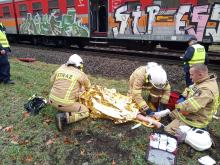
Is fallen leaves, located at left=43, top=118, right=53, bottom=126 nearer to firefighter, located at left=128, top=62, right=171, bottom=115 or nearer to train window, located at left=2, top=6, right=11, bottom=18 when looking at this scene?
firefighter, located at left=128, top=62, right=171, bottom=115

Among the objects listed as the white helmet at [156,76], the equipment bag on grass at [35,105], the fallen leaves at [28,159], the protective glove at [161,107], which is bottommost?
the fallen leaves at [28,159]

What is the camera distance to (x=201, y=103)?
396 cm

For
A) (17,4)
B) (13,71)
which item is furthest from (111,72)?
(17,4)

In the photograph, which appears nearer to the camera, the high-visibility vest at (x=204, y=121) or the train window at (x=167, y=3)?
the high-visibility vest at (x=204, y=121)

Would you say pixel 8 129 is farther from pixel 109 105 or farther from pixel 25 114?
pixel 109 105

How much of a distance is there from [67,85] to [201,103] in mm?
2157

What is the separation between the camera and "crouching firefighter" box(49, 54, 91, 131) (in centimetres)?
471

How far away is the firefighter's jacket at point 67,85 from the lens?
4.71 meters

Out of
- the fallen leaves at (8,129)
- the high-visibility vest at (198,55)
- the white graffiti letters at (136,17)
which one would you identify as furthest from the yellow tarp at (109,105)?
the white graffiti letters at (136,17)

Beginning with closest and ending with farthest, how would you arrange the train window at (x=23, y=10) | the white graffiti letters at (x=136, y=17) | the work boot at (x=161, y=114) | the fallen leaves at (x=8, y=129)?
the work boot at (x=161, y=114) → the fallen leaves at (x=8, y=129) → the white graffiti letters at (x=136, y=17) → the train window at (x=23, y=10)

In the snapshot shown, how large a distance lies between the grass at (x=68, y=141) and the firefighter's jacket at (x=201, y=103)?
441 millimetres

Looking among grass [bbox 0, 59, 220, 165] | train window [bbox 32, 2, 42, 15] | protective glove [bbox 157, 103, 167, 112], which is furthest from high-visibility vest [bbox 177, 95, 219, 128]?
train window [bbox 32, 2, 42, 15]

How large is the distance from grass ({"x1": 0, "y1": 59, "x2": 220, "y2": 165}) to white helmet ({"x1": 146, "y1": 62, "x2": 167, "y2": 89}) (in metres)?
0.77

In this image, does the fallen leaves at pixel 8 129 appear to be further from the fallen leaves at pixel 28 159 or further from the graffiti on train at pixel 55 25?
the graffiti on train at pixel 55 25
